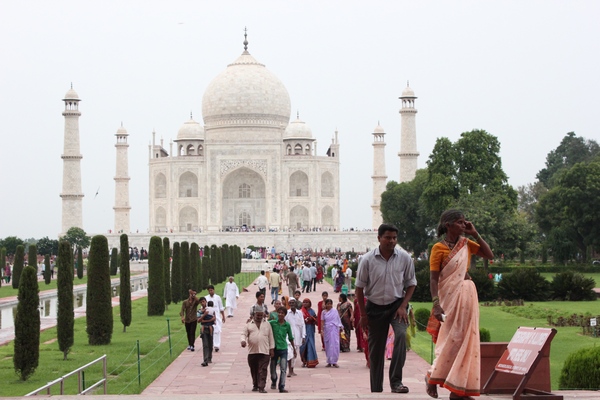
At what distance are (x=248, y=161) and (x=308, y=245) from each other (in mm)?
6791

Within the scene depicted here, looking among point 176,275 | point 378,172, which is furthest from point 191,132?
point 176,275

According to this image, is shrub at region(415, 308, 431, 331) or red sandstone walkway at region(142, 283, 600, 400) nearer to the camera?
red sandstone walkway at region(142, 283, 600, 400)

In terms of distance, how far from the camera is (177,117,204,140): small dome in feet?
173

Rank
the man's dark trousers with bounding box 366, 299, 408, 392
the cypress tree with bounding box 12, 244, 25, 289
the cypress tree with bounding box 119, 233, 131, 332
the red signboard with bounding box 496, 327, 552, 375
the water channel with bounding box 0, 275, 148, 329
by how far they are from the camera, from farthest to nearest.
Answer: the cypress tree with bounding box 12, 244, 25, 289, the water channel with bounding box 0, 275, 148, 329, the cypress tree with bounding box 119, 233, 131, 332, the man's dark trousers with bounding box 366, 299, 408, 392, the red signboard with bounding box 496, 327, 552, 375

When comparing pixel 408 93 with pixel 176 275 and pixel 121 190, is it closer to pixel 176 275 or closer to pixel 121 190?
pixel 121 190

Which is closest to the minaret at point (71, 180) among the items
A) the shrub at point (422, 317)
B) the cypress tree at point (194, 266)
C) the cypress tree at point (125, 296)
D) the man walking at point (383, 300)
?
the cypress tree at point (194, 266)

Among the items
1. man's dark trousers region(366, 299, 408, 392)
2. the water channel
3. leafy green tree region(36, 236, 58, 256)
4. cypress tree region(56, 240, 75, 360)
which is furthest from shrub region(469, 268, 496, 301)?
leafy green tree region(36, 236, 58, 256)

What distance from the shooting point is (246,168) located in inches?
1987

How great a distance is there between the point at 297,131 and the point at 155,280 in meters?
35.8

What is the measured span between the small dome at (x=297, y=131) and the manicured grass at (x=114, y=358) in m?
36.6

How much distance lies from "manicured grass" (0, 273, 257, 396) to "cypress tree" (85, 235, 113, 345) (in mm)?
168

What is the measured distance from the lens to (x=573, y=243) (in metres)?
32.6

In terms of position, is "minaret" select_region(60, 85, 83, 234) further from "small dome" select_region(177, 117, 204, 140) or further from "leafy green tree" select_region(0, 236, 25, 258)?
"small dome" select_region(177, 117, 204, 140)

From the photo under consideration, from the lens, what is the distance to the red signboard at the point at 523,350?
17.1 ft
